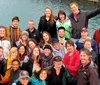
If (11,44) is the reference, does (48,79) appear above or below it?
below

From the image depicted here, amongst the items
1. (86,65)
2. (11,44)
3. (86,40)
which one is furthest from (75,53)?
(11,44)

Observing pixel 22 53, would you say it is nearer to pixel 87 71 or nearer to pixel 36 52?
pixel 36 52

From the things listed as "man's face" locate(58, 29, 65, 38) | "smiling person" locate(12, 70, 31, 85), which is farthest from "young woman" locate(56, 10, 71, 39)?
"smiling person" locate(12, 70, 31, 85)

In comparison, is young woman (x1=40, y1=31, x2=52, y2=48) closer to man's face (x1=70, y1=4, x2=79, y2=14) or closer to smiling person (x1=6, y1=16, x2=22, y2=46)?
smiling person (x1=6, y1=16, x2=22, y2=46)

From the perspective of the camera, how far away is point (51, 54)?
5812 millimetres

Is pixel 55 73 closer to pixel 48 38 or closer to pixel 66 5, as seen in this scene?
pixel 48 38

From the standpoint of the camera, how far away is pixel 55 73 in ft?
17.5

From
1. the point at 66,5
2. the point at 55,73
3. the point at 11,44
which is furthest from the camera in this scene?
the point at 66,5

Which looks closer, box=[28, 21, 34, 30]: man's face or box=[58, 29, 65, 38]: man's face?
box=[58, 29, 65, 38]: man's face

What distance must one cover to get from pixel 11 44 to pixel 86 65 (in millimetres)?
2387

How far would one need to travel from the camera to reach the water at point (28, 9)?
26.0m

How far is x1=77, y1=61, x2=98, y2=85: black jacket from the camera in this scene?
15.0 ft

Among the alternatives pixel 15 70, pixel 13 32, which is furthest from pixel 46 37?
pixel 15 70

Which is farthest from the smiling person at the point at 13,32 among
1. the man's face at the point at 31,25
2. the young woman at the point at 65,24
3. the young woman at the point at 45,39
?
the young woman at the point at 65,24
